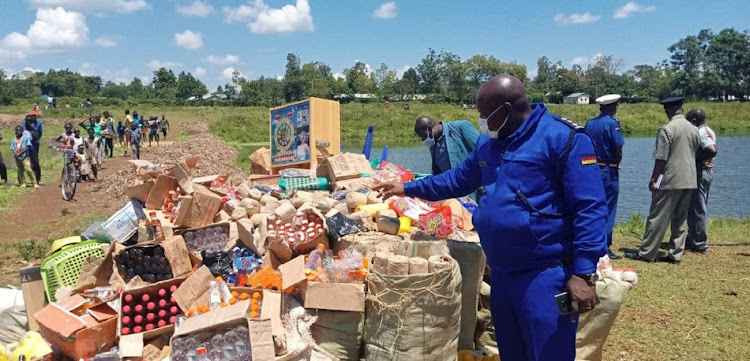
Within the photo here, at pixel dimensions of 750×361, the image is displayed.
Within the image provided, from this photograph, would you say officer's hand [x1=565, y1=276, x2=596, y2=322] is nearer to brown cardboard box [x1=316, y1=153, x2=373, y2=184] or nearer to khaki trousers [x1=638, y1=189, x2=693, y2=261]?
brown cardboard box [x1=316, y1=153, x2=373, y2=184]

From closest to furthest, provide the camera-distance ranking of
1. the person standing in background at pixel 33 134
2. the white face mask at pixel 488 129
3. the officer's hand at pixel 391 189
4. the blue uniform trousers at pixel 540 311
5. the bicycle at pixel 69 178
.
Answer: the blue uniform trousers at pixel 540 311, the white face mask at pixel 488 129, the officer's hand at pixel 391 189, the bicycle at pixel 69 178, the person standing in background at pixel 33 134

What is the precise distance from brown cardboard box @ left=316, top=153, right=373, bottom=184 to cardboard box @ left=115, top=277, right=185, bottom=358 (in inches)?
85.5

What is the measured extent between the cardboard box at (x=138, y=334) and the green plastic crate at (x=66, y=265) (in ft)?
3.24

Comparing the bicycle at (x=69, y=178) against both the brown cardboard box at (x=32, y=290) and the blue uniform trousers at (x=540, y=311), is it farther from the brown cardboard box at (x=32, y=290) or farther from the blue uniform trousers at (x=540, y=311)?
the blue uniform trousers at (x=540, y=311)

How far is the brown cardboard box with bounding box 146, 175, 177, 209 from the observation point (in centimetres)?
506

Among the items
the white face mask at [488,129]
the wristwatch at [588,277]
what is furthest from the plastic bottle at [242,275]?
the wristwatch at [588,277]

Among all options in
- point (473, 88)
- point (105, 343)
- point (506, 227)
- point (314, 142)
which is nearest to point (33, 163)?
point (314, 142)

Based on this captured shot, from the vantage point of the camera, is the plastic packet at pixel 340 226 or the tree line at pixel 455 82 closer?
the plastic packet at pixel 340 226

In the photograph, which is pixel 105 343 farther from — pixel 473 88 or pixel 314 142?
pixel 473 88

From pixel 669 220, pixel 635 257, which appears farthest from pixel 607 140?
pixel 635 257

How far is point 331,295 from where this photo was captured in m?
3.35

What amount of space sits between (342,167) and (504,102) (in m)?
3.40

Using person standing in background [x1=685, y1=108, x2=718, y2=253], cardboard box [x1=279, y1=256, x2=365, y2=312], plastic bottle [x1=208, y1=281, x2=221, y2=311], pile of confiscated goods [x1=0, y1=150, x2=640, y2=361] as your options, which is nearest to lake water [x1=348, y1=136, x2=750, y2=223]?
person standing in background [x1=685, y1=108, x2=718, y2=253]

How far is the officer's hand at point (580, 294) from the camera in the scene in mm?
2268
